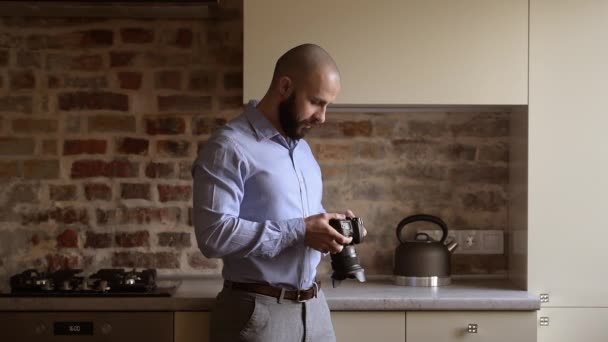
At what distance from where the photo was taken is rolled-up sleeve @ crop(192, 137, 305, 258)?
2383mm

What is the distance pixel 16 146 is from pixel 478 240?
6.38 ft

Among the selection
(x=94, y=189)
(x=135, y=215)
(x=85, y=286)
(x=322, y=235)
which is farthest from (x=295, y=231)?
(x=94, y=189)

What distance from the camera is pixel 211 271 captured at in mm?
3498

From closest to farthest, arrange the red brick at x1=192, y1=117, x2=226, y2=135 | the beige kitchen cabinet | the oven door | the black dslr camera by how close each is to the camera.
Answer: the black dslr camera
the oven door
the beige kitchen cabinet
the red brick at x1=192, y1=117, x2=226, y2=135

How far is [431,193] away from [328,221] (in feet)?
3.91

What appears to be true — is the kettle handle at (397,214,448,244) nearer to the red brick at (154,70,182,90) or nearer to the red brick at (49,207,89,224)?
the red brick at (154,70,182,90)

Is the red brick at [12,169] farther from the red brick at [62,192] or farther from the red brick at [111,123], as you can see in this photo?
the red brick at [111,123]

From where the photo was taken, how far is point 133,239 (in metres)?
3.48

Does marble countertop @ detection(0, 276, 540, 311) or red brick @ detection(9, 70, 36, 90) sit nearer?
marble countertop @ detection(0, 276, 540, 311)

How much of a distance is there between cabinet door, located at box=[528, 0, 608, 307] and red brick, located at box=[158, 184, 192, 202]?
1.40 m

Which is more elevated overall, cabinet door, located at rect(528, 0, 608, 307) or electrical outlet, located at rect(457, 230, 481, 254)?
cabinet door, located at rect(528, 0, 608, 307)

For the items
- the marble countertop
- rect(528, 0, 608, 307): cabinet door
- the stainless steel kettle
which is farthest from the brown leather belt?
rect(528, 0, 608, 307): cabinet door

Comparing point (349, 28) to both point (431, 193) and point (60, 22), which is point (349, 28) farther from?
point (60, 22)

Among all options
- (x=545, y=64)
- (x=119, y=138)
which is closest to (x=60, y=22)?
(x=119, y=138)
